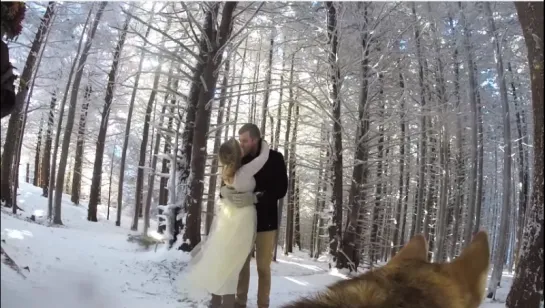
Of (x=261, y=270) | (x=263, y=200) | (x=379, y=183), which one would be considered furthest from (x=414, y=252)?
(x=379, y=183)

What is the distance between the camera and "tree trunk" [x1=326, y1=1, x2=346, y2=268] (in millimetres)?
2371

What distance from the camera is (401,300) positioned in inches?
17.1

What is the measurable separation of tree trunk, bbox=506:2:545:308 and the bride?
0.76m

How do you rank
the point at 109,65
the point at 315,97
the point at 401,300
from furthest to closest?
1. the point at 315,97
2. the point at 109,65
3. the point at 401,300

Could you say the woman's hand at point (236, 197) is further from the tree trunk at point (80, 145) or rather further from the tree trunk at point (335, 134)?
the tree trunk at point (335, 134)

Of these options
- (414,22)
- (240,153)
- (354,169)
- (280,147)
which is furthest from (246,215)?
(354,169)

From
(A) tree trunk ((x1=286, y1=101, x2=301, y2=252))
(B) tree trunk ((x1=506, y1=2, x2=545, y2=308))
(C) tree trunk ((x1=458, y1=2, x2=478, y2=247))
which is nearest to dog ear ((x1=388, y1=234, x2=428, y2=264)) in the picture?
(B) tree trunk ((x1=506, y1=2, x2=545, y2=308))

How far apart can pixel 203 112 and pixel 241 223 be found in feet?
3.39

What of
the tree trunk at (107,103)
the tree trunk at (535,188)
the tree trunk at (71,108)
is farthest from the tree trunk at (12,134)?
the tree trunk at (107,103)

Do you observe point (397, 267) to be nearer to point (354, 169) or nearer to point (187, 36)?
point (187, 36)

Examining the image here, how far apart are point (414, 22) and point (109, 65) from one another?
1.18 metres

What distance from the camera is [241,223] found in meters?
1.31

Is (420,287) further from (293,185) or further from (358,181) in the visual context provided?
(358,181)

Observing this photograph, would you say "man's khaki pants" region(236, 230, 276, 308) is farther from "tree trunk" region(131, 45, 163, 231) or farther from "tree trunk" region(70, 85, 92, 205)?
"tree trunk" region(70, 85, 92, 205)
